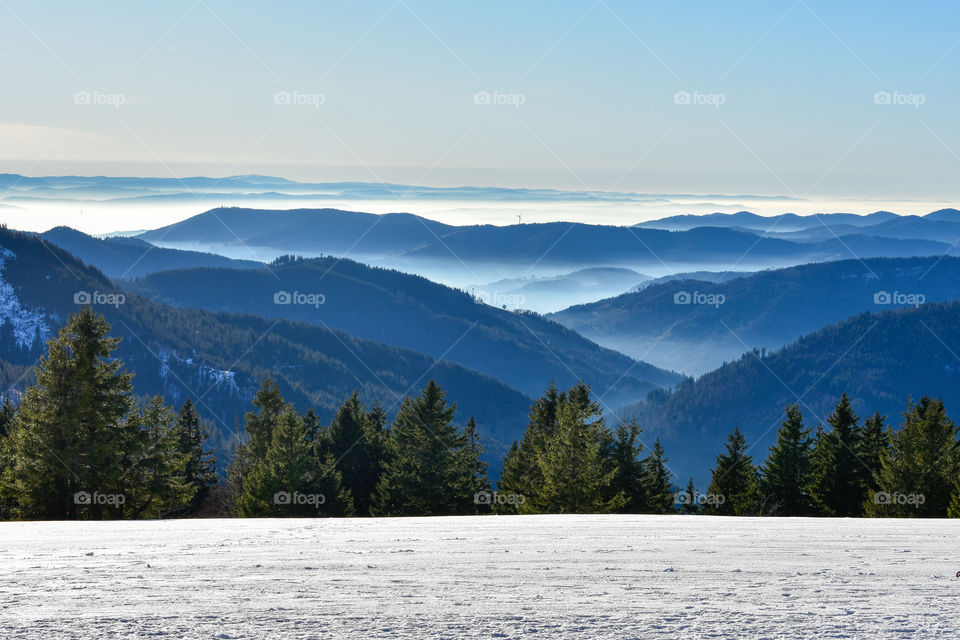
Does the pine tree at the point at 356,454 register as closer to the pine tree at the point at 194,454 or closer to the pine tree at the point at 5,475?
the pine tree at the point at 194,454

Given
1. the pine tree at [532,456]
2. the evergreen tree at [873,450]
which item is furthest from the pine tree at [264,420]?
the evergreen tree at [873,450]

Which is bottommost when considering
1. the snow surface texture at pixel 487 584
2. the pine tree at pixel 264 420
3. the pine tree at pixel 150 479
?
the snow surface texture at pixel 487 584

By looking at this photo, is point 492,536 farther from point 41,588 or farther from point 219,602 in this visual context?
point 41,588

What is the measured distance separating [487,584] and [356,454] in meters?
40.6

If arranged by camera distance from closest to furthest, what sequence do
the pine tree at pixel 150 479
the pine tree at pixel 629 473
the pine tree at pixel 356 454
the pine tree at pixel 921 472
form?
the pine tree at pixel 150 479, the pine tree at pixel 921 472, the pine tree at pixel 629 473, the pine tree at pixel 356 454

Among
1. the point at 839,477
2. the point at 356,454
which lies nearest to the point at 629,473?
the point at 839,477

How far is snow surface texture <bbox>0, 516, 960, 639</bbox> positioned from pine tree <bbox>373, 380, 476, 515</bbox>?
24.5 meters

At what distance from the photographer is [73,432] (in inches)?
1293

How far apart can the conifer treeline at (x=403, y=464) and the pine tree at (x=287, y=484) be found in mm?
76

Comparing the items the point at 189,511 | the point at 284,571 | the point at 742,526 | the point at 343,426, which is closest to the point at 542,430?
the point at 343,426

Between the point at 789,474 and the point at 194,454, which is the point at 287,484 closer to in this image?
the point at 194,454

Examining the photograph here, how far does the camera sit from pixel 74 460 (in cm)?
3238

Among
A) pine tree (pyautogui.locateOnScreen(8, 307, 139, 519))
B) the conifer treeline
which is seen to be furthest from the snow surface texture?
the conifer treeline

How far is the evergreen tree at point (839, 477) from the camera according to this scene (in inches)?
1785
